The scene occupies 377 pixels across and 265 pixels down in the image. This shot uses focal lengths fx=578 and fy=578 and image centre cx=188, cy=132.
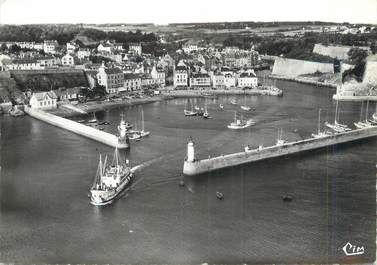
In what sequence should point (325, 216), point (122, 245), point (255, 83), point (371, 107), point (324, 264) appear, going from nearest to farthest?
point (324, 264) < point (122, 245) < point (325, 216) < point (371, 107) < point (255, 83)

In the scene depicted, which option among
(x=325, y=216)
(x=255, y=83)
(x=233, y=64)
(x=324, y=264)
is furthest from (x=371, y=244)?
(x=233, y=64)

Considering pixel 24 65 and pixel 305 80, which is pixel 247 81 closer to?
pixel 305 80

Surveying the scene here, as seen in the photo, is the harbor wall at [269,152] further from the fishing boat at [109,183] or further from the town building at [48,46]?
the town building at [48,46]

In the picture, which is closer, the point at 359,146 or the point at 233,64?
the point at 359,146

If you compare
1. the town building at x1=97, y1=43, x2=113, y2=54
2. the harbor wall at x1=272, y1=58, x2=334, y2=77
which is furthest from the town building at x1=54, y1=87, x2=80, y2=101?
the harbor wall at x1=272, y1=58, x2=334, y2=77

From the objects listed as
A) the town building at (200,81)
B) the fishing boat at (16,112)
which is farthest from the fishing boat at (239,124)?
the town building at (200,81)

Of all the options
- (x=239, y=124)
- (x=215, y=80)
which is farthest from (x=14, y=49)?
(x=239, y=124)

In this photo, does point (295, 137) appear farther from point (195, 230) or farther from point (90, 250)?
point (90, 250)

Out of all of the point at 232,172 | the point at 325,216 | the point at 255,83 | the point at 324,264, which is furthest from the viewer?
the point at 255,83
